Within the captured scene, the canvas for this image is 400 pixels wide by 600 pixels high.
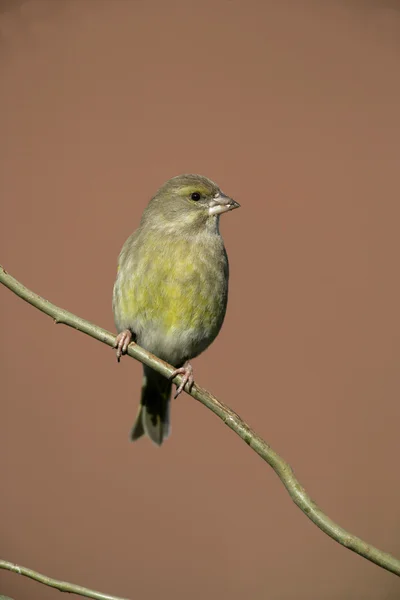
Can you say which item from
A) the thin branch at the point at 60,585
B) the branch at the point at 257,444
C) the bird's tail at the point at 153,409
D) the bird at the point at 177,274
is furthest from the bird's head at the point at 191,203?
the thin branch at the point at 60,585

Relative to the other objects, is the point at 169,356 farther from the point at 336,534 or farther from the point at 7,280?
the point at 336,534

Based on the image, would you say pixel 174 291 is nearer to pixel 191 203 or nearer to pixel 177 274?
pixel 177 274

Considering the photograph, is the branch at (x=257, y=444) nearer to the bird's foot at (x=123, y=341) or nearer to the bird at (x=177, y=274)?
the bird's foot at (x=123, y=341)

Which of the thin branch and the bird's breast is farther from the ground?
the bird's breast

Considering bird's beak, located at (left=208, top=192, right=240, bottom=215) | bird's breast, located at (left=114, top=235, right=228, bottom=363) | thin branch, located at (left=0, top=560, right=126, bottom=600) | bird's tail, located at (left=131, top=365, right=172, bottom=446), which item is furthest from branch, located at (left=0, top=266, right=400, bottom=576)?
bird's tail, located at (left=131, top=365, right=172, bottom=446)

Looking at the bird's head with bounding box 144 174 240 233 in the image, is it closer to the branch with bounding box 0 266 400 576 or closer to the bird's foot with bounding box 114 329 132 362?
the bird's foot with bounding box 114 329 132 362

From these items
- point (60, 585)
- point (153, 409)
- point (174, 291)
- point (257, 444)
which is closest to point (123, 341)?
point (174, 291)
